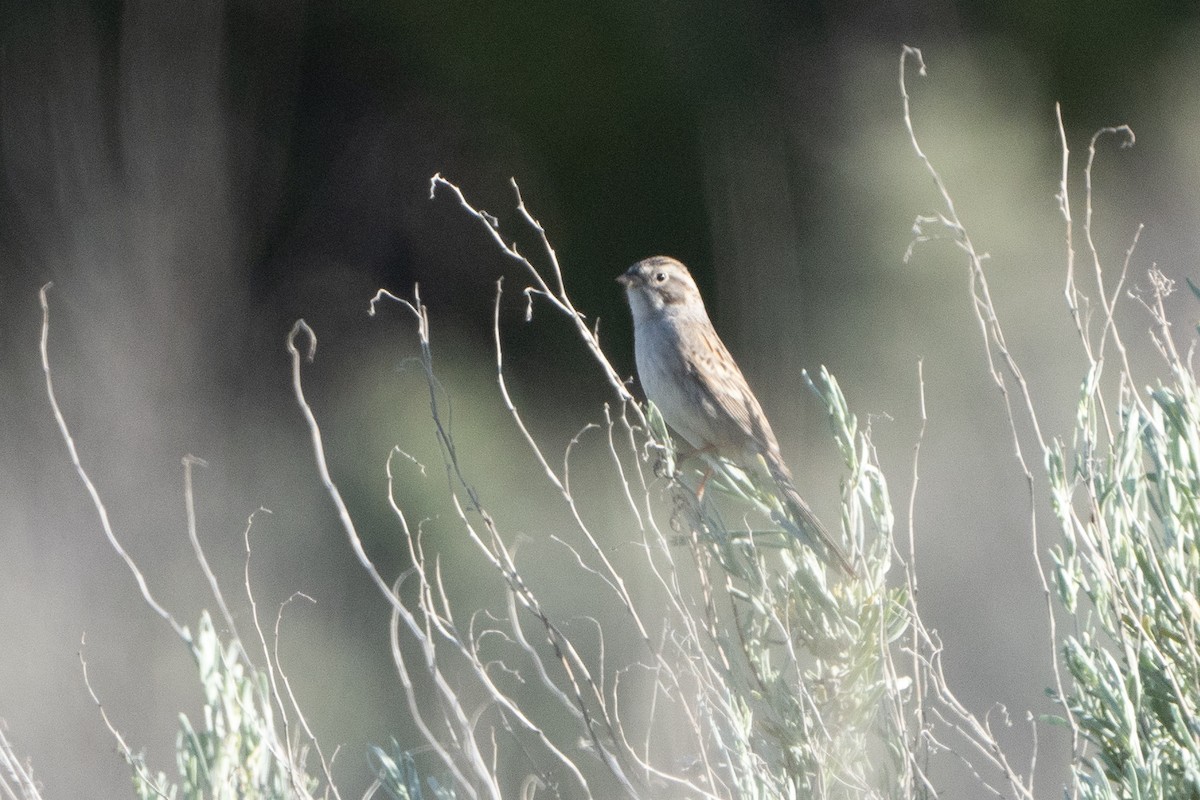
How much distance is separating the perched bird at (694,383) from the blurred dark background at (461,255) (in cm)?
310

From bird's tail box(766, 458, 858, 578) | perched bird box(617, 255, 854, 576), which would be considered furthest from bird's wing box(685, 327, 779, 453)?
bird's tail box(766, 458, 858, 578)

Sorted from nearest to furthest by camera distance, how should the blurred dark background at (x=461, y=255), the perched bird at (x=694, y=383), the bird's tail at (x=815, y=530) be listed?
the bird's tail at (x=815, y=530) → the perched bird at (x=694, y=383) → the blurred dark background at (x=461, y=255)

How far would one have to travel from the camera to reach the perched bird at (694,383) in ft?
10.1

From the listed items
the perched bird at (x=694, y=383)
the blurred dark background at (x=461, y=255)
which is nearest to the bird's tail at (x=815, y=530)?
the perched bird at (x=694, y=383)

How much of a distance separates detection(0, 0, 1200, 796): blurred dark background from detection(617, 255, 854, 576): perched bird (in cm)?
310

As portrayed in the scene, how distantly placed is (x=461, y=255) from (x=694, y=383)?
8.00m

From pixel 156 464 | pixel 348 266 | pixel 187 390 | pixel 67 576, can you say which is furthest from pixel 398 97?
pixel 67 576

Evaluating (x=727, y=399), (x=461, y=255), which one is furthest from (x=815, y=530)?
(x=461, y=255)

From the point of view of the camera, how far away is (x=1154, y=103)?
8.99 m

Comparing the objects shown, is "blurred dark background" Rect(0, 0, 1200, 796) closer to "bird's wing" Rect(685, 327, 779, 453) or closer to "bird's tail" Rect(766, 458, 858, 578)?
"bird's wing" Rect(685, 327, 779, 453)

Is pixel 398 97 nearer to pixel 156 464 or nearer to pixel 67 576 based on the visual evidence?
pixel 156 464

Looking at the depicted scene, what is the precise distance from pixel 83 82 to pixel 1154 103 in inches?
295

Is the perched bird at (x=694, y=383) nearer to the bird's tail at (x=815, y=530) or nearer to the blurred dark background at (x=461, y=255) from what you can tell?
the bird's tail at (x=815, y=530)

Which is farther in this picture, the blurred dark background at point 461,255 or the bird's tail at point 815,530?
the blurred dark background at point 461,255
